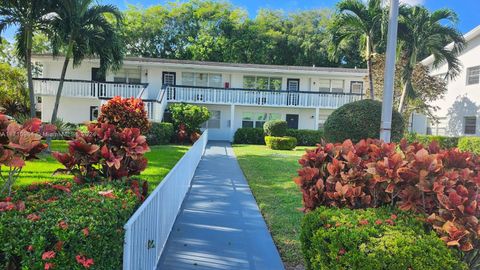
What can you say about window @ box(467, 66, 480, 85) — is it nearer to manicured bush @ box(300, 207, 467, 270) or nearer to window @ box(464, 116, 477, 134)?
window @ box(464, 116, 477, 134)

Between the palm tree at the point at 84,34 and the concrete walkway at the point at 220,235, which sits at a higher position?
the palm tree at the point at 84,34

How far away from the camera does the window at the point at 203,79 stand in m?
26.5

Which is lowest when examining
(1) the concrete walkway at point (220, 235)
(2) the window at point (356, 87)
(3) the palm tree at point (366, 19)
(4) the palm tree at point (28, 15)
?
(1) the concrete walkway at point (220, 235)

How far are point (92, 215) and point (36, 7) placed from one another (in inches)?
511

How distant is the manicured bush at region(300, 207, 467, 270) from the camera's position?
2756 millimetres

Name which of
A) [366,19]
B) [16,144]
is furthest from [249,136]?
[16,144]

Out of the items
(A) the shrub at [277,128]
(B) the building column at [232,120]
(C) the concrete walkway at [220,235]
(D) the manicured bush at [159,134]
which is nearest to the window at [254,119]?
(B) the building column at [232,120]

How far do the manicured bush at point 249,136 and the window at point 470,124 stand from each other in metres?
12.4

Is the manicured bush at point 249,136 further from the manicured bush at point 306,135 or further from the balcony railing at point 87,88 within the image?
the balcony railing at point 87,88

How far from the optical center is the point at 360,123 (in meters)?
10.4

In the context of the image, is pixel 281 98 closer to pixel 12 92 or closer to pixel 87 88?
pixel 87 88

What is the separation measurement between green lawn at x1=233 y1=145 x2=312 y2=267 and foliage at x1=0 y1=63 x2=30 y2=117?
58.0 ft

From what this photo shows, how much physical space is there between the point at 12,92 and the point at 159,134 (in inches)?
499

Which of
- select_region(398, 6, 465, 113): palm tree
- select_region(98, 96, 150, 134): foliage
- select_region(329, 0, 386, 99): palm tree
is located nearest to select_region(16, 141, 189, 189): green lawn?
select_region(98, 96, 150, 134): foliage
